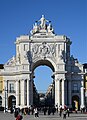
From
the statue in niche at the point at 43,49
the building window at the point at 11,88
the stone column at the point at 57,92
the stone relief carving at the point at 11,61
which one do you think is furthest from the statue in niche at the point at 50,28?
the building window at the point at 11,88

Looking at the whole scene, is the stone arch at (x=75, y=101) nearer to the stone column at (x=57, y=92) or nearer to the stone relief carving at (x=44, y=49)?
the stone column at (x=57, y=92)

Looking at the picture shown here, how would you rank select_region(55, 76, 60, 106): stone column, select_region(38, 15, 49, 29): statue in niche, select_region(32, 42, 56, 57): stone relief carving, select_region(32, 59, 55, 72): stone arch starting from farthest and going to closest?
1. select_region(38, 15, 49, 29): statue in niche
2. select_region(32, 59, 55, 72): stone arch
3. select_region(32, 42, 56, 57): stone relief carving
4. select_region(55, 76, 60, 106): stone column

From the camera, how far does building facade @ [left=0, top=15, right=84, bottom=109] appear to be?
87188 millimetres

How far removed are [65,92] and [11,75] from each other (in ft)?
38.7

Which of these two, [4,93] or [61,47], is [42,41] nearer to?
[61,47]

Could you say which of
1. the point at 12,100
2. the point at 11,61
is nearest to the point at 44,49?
the point at 11,61

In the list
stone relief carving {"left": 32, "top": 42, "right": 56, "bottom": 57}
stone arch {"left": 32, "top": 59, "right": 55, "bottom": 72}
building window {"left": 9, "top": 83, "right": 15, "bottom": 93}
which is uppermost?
stone relief carving {"left": 32, "top": 42, "right": 56, "bottom": 57}

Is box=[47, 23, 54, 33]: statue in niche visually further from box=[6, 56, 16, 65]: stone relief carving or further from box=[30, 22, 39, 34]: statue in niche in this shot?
box=[6, 56, 16, 65]: stone relief carving

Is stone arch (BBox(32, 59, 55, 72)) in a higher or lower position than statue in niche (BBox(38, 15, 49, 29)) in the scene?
lower

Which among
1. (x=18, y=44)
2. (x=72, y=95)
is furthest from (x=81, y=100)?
(x=18, y=44)

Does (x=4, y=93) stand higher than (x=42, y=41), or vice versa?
(x=42, y=41)

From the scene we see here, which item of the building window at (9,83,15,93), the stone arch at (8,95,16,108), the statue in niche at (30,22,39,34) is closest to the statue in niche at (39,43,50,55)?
the statue in niche at (30,22,39,34)

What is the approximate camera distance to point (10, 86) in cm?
9000

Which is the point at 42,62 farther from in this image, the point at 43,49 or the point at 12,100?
the point at 12,100
